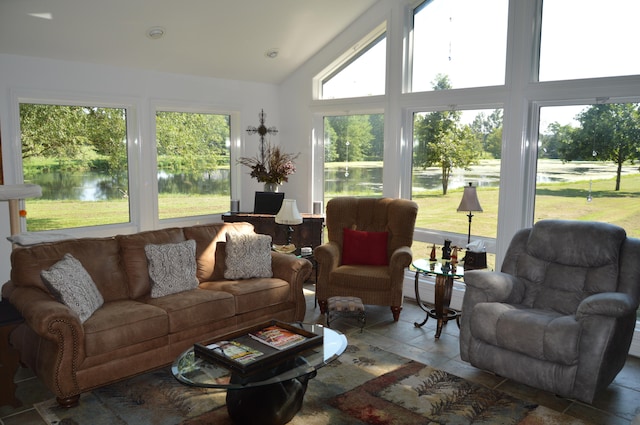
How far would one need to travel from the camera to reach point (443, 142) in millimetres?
5469

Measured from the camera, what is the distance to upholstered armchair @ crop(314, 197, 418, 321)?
15.7 ft

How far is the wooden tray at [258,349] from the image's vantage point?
110 inches

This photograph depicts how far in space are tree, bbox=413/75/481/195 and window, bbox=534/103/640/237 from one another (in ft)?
2.48

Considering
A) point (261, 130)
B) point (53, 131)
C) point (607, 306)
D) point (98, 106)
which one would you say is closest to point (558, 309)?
point (607, 306)

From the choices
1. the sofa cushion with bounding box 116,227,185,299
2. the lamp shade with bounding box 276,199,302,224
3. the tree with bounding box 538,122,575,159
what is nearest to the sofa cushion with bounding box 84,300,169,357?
the sofa cushion with bounding box 116,227,185,299

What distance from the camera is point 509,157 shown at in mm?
4844

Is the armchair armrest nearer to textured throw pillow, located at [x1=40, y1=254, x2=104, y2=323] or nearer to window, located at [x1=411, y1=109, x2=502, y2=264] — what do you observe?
window, located at [x1=411, y1=109, x2=502, y2=264]

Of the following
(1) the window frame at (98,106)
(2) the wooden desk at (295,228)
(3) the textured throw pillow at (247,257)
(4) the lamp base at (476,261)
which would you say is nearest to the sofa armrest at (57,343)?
(3) the textured throw pillow at (247,257)

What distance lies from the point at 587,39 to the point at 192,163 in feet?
14.4

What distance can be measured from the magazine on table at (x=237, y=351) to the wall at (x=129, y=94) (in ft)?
9.52

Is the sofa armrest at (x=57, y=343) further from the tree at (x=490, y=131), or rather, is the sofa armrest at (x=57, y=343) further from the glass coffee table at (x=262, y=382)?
the tree at (x=490, y=131)

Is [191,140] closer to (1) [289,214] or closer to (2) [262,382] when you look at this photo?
(1) [289,214]

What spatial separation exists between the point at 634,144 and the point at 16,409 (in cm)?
497

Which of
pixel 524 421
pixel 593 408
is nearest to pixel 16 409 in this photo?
pixel 524 421
